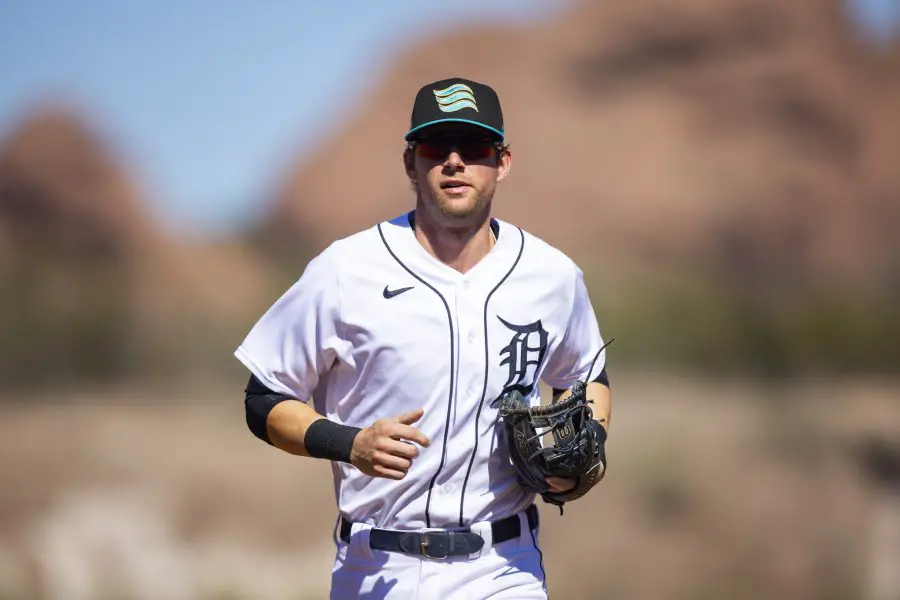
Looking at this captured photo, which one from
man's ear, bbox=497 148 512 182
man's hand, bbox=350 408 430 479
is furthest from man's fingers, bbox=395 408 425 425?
man's ear, bbox=497 148 512 182

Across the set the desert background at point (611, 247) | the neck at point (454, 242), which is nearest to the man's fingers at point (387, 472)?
the neck at point (454, 242)

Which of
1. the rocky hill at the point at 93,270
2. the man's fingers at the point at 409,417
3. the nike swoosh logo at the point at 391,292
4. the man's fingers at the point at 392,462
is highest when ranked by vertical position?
the rocky hill at the point at 93,270

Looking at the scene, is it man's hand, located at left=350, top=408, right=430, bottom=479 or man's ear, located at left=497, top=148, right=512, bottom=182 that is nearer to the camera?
man's hand, located at left=350, top=408, right=430, bottom=479

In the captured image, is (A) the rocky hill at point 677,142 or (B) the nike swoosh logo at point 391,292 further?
(A) the rocky hill at point 677,142

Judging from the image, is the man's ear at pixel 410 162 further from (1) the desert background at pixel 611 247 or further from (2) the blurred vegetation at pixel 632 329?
(2) the blurred vegetation at pixel 632 329

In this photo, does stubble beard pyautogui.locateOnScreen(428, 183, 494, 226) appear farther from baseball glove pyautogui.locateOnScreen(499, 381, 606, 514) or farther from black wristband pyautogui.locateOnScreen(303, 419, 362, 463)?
black wristband pyautogui.locateOnScreen(303, 419, 362, 463)

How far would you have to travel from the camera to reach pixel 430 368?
2740 millimetres

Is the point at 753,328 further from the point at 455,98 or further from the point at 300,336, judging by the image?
the point at 300,336

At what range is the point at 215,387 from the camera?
44.3 ft

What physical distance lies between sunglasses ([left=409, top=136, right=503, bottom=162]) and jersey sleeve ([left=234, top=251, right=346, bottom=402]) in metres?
0.36

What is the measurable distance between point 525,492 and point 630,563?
19.7 ft

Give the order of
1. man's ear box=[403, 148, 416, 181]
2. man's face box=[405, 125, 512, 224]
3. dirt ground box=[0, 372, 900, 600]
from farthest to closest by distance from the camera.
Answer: dirt ground box=[0, 372, 900, 600], man's ear box=[403, 148, 416, 181], man's face box=[405, 125, 512, 224]

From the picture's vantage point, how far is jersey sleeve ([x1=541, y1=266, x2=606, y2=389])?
10.0 ft

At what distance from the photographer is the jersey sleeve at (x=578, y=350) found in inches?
120
